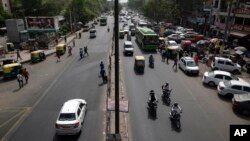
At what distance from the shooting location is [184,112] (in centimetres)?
1980

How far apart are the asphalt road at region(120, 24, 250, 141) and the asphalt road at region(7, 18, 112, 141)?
274 centimetres

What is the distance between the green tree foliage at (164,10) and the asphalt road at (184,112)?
55648 millimetres

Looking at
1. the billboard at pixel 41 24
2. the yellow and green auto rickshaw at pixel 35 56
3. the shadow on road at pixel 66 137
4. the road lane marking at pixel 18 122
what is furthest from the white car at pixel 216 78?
the billboard at pixel 41 24

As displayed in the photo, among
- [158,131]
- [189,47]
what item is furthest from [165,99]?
[189,47]

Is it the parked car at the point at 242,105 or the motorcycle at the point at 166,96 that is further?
the motorcycle at the point at 166,96

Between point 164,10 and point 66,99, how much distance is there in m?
70.0

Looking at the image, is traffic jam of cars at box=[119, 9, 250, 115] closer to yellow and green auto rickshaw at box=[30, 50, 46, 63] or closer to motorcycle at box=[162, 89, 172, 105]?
motorcycle at box=[162, 89, 172, 105]

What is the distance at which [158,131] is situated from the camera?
1677 centimetres

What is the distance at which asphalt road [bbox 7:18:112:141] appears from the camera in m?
16.6

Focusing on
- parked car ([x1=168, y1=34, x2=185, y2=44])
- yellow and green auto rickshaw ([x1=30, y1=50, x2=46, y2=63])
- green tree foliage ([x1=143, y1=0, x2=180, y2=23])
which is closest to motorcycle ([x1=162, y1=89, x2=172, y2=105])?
yellow and green auto rickshaw ([x1=30, y1=50, x2=46, y2=63])

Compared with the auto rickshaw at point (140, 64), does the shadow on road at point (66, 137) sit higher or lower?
→ lower

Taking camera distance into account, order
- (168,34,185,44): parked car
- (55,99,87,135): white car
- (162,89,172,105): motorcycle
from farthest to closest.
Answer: (168,34,185,44): parked car < (162,89,172,105): motorcycle < (55,99,87,135): white car

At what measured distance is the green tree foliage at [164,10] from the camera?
3203 inches

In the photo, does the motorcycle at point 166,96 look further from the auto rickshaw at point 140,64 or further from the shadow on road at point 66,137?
the auto rickshaw at point 140,64
